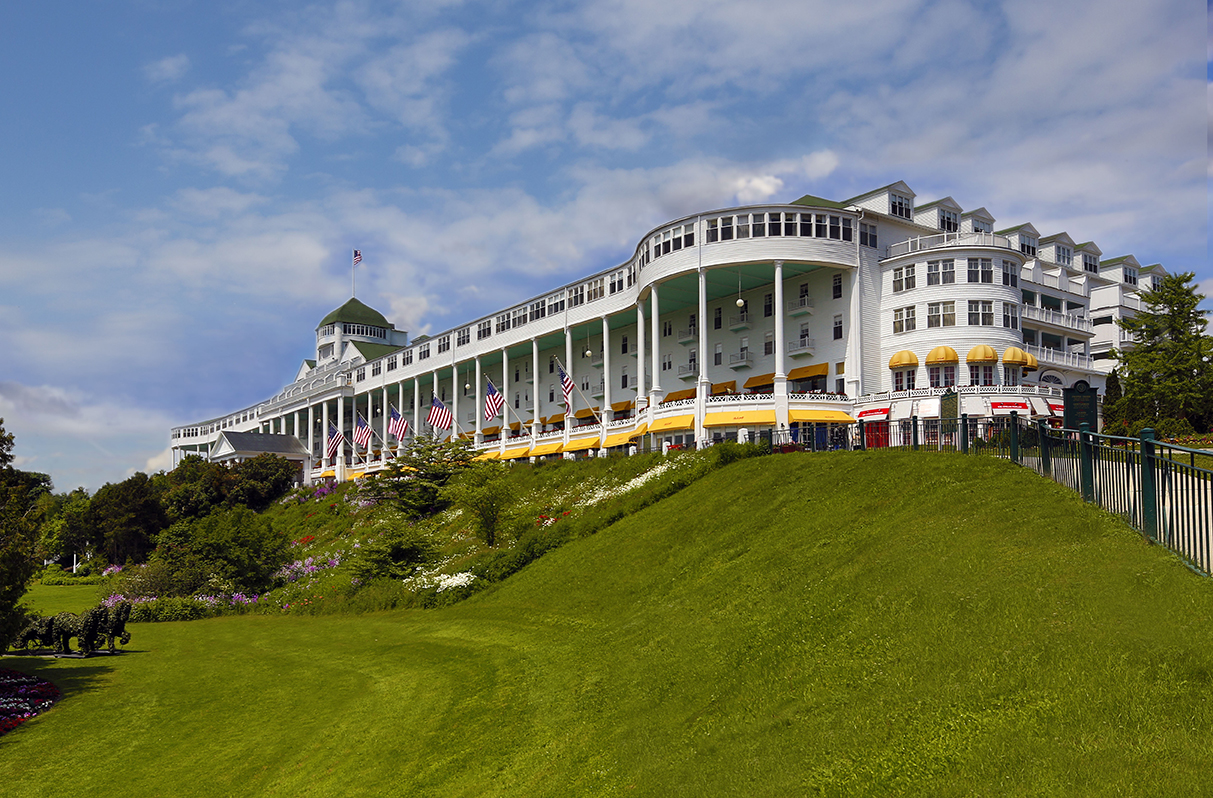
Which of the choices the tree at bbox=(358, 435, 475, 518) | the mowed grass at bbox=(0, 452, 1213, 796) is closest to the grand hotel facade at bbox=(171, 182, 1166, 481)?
the tree at bbox=(358, 435, 475, 518)

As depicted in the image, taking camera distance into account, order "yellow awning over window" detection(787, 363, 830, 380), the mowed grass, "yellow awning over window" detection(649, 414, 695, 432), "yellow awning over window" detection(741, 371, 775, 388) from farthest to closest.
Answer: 1. "yellow awning over window" detection(741, 371, 775, 388)
2. "yellow awning over window" detection(787, 363, 830, 380)
3. "yellow awning over window" detection(649, 414, 695, 432)
4. the mowed grass

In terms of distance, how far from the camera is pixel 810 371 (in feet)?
172

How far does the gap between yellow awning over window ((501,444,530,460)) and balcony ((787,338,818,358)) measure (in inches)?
862

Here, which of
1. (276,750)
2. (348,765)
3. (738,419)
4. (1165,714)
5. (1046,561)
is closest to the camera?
(1165,714)

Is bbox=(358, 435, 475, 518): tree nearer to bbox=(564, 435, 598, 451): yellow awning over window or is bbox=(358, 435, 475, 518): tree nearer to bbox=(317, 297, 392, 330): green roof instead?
bbox=(564, 435, 598, 451): yellow awning over window

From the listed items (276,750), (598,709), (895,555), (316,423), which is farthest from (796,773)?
(316,423)

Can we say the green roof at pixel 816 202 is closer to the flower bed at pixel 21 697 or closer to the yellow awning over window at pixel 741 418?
the yellow awning over window at pixel 741 418

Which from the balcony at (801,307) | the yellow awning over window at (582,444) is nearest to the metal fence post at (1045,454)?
the balcony at (801,307)

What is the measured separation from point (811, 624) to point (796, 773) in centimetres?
421

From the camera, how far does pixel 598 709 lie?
1298cm

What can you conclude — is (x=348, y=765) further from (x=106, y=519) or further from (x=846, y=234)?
(x=106, y=519)

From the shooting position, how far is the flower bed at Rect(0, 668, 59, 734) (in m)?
17.6

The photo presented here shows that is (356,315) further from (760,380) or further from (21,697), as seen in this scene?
(21,697)

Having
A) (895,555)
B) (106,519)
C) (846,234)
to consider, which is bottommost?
(106,519)
